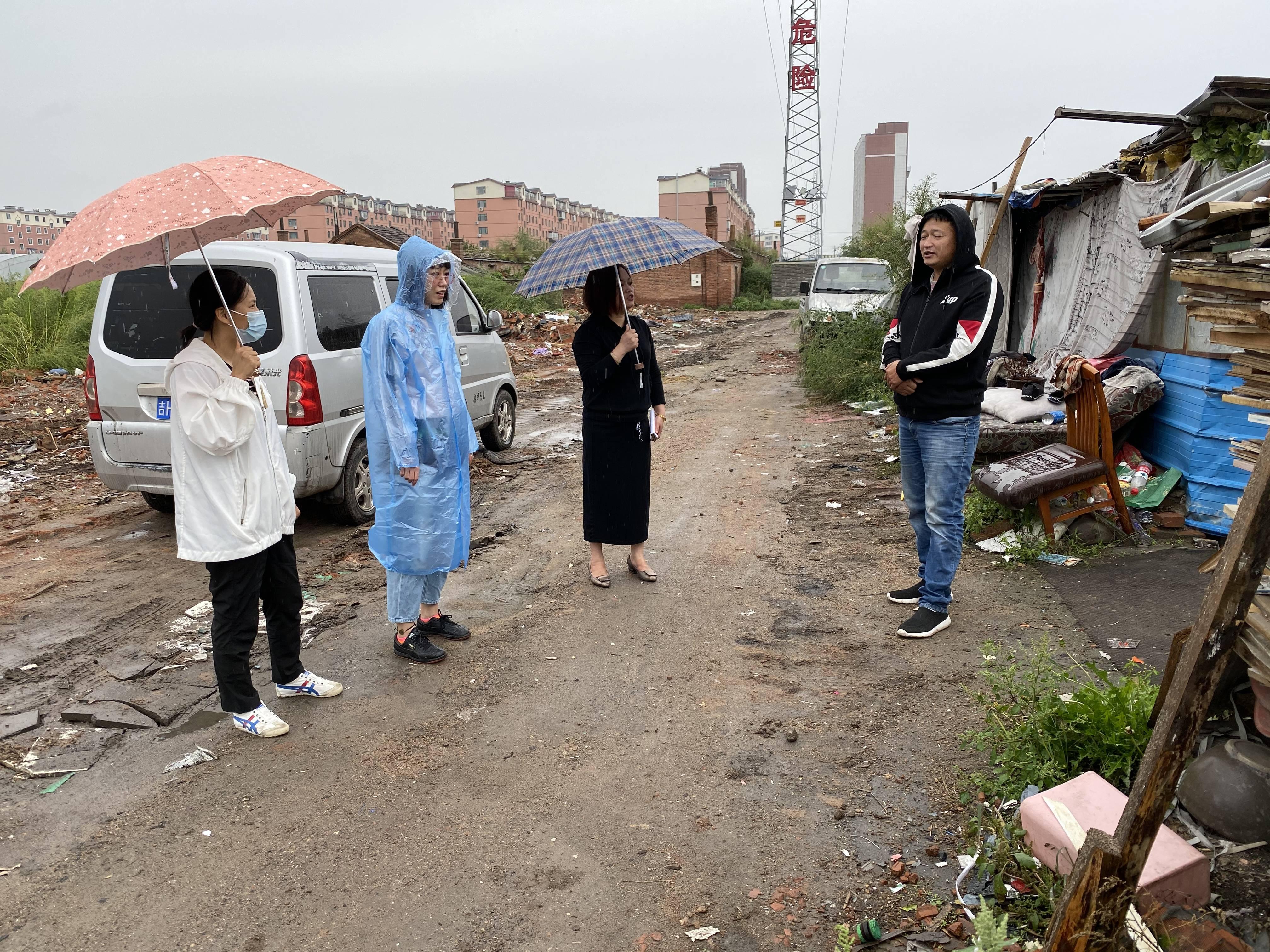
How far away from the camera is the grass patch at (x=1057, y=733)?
2850 mm

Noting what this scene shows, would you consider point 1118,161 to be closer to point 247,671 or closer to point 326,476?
point 326,476

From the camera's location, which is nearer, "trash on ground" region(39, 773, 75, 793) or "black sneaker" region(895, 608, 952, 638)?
"trash on ground" region(39, 773, 75, 793)

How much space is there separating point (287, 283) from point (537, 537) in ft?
7.98

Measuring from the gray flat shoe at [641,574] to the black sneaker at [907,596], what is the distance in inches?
55.5

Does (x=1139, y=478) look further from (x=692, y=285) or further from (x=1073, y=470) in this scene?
(x=692, y=285)

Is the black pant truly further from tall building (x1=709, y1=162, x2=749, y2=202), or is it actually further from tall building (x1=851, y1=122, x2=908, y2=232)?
tall building (x1=709, y1=162, x2=749, y2=202)

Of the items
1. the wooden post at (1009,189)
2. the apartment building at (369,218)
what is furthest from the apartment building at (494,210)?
the wooden post at (1009,189)

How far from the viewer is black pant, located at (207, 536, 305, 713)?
3.42 metres

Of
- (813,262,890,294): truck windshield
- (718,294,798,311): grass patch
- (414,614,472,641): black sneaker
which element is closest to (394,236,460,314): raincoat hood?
(414,614,472,641): black sneaker

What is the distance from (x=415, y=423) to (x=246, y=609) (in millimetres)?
1115

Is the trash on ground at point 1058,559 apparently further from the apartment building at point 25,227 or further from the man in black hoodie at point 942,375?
the apartment building at point 25,227

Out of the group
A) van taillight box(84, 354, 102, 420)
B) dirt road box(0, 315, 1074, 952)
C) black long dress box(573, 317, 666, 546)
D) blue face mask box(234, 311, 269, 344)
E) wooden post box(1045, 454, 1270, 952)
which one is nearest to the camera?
wooden post box(1045, 454, 1270, 952)

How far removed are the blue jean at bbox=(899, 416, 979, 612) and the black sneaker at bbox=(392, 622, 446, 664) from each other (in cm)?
250

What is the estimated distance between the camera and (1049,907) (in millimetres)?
2385
